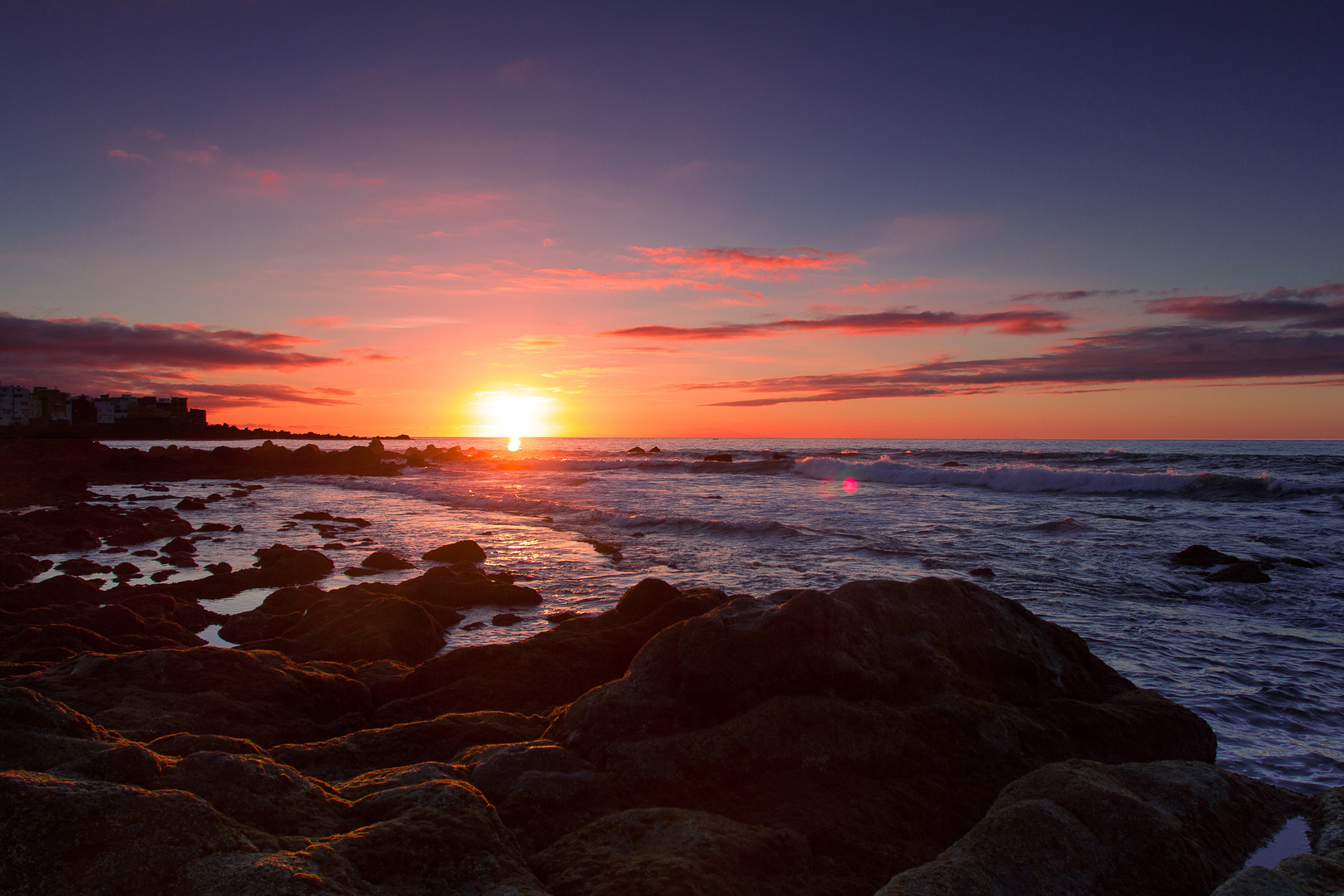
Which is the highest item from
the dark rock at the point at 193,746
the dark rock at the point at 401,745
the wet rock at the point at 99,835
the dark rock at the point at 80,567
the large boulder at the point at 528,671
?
the wet rock at the point at 99,835

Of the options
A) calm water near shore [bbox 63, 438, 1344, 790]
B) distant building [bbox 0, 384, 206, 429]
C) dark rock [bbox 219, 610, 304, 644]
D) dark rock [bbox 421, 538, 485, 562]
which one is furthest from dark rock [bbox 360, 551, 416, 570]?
distant building [bbox 0, 384, 206, 429]

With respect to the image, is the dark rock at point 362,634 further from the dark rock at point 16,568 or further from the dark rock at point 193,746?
the dark rock at point 16,568

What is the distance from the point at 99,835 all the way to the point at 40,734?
41.7 inches

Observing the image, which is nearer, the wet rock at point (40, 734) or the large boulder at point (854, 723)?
the wet rock at point (40, 734)

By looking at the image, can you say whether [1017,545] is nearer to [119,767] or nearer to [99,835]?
[119,767]

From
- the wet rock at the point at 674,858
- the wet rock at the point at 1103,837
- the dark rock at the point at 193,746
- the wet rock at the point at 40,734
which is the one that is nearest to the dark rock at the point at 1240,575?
the wet rock at the point at 1103,837

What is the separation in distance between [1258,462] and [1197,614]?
39634mm

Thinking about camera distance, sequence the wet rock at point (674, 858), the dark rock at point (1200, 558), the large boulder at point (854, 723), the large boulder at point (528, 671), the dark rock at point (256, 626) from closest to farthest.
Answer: the wet rock at point (674, 858)
the large boulder at point (854, 723)
the large boulder at point (528, 671)
the dark rock at point (256, 626)
the dark rock at point (1200, 558)

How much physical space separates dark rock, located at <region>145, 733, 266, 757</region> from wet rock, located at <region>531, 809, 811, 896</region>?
4.83 feet

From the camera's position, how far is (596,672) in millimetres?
6059

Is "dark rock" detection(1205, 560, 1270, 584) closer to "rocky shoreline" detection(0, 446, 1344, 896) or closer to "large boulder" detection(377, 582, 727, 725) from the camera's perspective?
"rocky shoreline" detection(0, 446, 1344, 896)

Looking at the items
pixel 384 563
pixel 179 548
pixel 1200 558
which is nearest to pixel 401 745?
pixel 384 563

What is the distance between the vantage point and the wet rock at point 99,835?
213 cm

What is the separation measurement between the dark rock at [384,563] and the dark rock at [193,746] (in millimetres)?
10640
